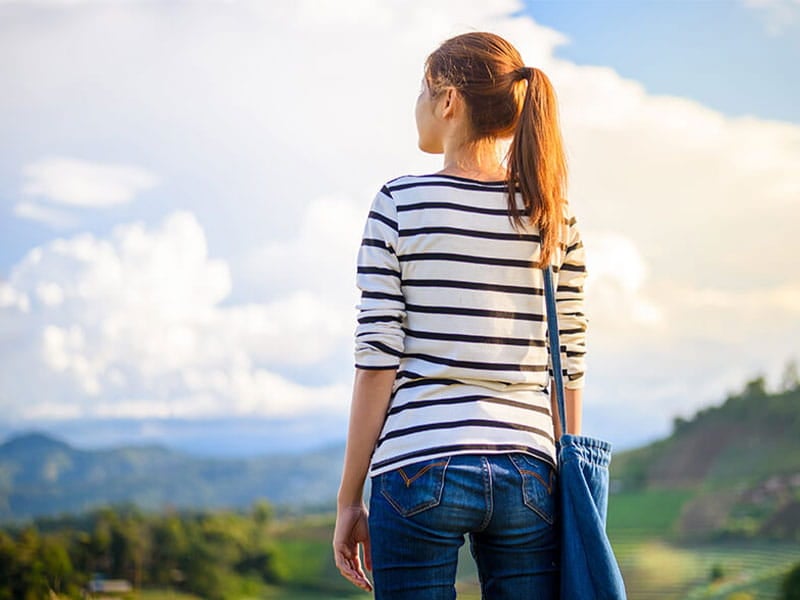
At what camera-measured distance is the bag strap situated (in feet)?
3.78

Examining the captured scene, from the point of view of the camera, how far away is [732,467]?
16.1ft

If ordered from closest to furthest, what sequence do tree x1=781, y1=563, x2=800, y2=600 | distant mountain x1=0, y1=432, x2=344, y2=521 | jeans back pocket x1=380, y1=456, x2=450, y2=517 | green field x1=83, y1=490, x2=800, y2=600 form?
jeans back pocket x1=380, y1=456, x2=450, y2=517, tree x1=781, y1=563, x2=800, y2=600, green field x1=83, y1=490, x2=800, y2=600, distant mountain x1=0, y1=432, x2=344, y2=521

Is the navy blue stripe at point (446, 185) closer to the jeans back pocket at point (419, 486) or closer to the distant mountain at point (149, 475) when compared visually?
the jeans back pocket at point (419, 486)

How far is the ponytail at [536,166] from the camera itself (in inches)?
45.0

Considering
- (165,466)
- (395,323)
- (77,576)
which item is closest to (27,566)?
(77,576)

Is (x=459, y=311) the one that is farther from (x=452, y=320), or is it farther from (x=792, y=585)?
(x=792, y=585)

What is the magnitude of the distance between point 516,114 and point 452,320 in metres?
0.28

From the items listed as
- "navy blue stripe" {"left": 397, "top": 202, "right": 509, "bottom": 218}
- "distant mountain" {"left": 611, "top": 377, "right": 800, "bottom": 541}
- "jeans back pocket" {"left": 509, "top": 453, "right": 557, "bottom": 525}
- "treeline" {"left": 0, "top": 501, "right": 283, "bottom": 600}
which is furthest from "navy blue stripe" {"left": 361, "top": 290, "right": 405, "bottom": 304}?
"distant mountain" {"left": 611, "top": 377, "right": 800, "bottom": 541}

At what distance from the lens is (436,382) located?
1.09 metres

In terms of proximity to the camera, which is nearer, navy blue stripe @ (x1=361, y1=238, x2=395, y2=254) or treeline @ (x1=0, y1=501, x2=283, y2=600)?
navy blue stripe @ (x1=361, y1=238, x2=395, y2=254)

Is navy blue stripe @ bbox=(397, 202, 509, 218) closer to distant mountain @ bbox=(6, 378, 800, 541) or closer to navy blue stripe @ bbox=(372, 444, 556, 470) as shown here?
navy blue stripe @ bbox=(372, 444, 556, 470)

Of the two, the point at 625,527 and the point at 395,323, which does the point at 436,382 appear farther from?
the point at 625,527

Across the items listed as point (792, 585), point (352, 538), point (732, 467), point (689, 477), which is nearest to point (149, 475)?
point (689, 477)

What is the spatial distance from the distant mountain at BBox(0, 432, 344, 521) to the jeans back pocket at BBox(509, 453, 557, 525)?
4145 mm
